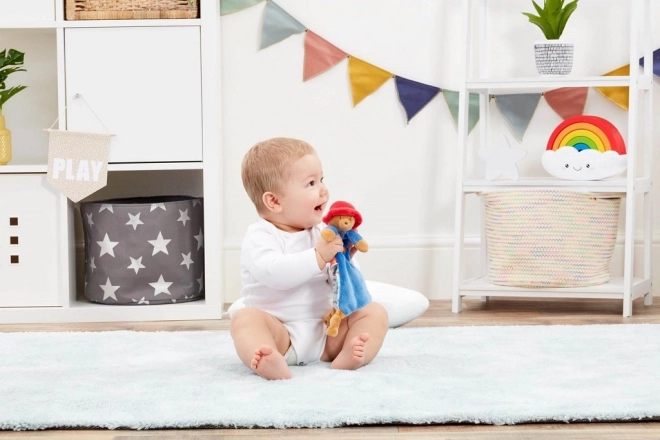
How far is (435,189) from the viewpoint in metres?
2.47

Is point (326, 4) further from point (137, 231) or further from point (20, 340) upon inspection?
point (20, 340)

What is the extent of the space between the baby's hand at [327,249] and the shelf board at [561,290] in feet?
2.81

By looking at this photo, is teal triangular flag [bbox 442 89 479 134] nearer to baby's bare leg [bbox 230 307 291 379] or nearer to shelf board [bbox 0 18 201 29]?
shelf board [bbox 0 18 201 29]

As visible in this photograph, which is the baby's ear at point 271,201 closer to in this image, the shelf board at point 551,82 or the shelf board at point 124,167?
the shelf board at point 124,167

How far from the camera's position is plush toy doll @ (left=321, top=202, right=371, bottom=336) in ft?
4.76

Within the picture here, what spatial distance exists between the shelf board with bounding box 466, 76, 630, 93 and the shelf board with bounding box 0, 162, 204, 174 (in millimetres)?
724

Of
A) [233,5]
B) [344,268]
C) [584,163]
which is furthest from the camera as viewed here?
[233,5]

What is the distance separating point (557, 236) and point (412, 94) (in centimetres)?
57

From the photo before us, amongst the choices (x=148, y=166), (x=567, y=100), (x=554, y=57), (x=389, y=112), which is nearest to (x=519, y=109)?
(x=567, y=100)

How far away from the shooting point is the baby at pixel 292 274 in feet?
4.79

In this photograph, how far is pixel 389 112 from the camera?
8.05 feet

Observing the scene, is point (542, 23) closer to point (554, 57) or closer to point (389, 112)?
point (554, 57)

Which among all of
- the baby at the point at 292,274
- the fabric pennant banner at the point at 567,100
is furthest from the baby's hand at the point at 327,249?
the fabric pennant banner at the point at 567,100

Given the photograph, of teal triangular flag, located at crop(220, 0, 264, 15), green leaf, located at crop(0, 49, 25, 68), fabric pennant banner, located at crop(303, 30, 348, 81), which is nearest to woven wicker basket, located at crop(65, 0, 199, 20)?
green leaf, located at crop(0, 49, 25, 68)
